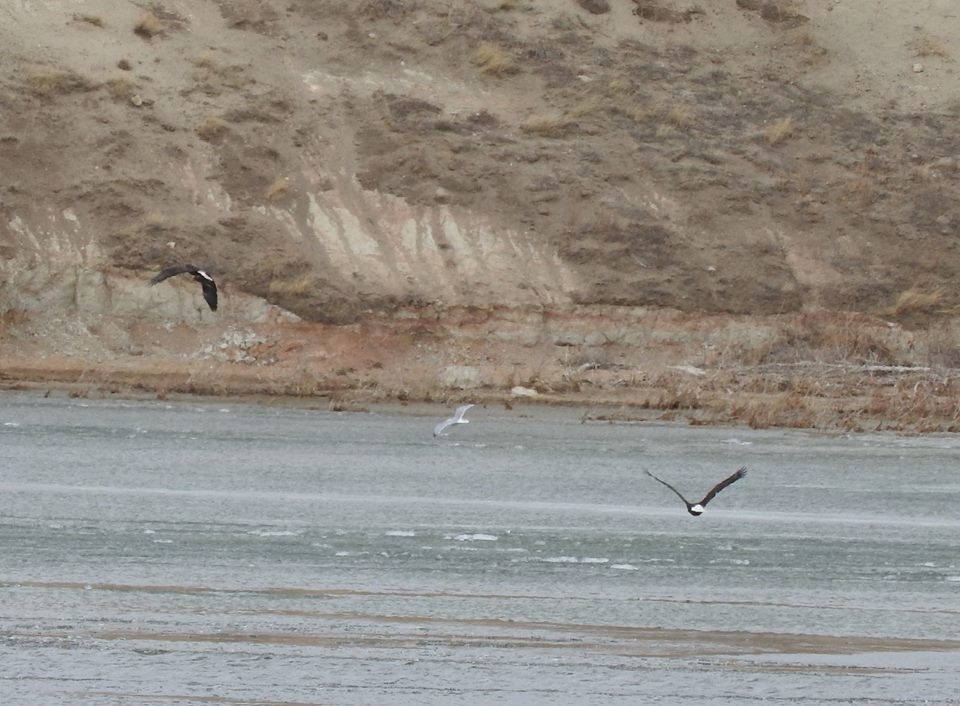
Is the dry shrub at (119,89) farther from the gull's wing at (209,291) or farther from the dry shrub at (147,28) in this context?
the gull's wing at (209,291)

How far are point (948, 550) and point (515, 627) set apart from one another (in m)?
4.06

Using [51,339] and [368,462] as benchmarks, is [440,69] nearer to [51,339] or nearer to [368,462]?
[51,339]

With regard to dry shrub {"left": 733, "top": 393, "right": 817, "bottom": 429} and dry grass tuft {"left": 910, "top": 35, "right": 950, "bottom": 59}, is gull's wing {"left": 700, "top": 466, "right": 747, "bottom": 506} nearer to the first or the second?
dry shrub {"left": 733, "top": 393, "right": 817, "bottom": 429}

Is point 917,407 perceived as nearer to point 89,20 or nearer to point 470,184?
point 470,184

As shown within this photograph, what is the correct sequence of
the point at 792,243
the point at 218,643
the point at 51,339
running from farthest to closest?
the point at 792,243
the point at 51,339
the point at 218,643

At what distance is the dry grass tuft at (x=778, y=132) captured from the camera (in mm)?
27312

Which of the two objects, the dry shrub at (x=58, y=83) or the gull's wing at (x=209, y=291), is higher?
the dry shrub at (x=58, y=83)

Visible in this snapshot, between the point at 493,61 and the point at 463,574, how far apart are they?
19.7 m

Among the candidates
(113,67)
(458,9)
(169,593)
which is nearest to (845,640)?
(169,593)

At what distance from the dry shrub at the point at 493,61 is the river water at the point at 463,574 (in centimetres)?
1316

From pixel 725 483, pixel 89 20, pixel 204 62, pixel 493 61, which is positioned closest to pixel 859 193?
pixel 493 61

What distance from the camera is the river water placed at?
7469 millimetres

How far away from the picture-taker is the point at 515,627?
8.39m

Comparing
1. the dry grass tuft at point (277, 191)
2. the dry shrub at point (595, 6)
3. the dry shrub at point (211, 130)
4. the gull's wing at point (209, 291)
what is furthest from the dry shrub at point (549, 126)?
the gull's wing at point (209, 291)
